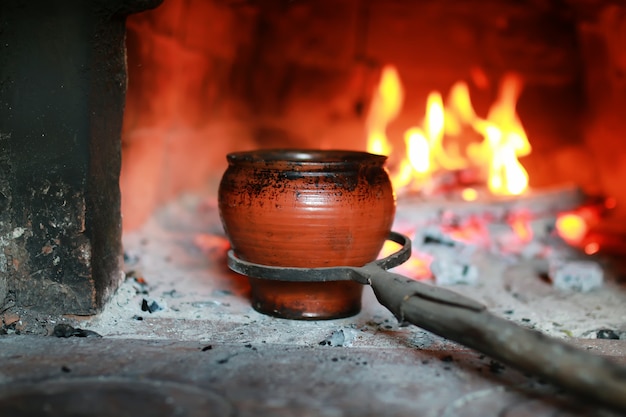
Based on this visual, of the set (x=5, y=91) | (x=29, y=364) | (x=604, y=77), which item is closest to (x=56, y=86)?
(x=5, y=91)

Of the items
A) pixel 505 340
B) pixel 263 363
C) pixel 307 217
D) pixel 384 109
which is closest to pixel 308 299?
pixel 307 217

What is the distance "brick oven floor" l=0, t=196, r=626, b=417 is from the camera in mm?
1511

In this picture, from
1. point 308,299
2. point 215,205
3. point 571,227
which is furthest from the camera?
point 215,205

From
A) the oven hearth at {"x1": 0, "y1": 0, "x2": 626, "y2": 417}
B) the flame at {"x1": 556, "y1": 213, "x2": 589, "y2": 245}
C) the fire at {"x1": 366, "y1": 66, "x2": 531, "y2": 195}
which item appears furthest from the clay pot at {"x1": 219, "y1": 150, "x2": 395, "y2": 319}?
the fire at {"x1": 366, "y1": 66, "x2": 531, "y2": 195}

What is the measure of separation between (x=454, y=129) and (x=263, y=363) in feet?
8.45

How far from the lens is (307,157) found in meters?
2.38

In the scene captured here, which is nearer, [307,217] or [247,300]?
[307,217]

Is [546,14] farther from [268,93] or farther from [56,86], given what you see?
[56,86]

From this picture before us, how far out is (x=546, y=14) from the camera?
3822 mm

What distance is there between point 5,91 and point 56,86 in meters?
0.14

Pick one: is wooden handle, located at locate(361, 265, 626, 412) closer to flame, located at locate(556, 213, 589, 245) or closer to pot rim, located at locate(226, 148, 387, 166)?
pot rim, located at locate(226, 148, 387, 166)

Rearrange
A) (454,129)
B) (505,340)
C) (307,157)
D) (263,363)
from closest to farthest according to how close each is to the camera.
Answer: (505,340) < (263,363) < (307,157) < (454,129)

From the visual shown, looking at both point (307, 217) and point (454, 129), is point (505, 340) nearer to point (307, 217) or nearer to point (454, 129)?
point (307, 217)

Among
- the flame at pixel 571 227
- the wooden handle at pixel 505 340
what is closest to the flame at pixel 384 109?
the flame at pixel 571 227
